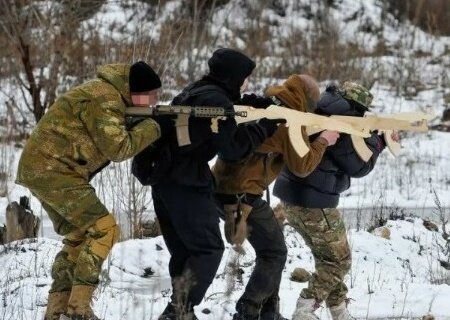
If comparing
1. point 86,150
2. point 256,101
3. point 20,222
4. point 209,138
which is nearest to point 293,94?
point 256,101

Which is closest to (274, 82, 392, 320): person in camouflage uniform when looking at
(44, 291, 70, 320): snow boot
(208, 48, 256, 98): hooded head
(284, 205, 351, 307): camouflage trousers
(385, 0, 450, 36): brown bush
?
(284, 205, 351, 307): camouflage trousers

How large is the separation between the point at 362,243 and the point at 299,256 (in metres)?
0.66

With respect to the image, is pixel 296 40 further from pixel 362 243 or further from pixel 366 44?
pixel 362 243

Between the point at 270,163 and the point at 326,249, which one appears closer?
the point at 270,163

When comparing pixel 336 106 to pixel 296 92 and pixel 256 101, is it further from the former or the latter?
pixel 256 101

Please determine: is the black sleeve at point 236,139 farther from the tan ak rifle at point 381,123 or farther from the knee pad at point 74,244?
the knee pad at point 74,244

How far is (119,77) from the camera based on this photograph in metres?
4.30

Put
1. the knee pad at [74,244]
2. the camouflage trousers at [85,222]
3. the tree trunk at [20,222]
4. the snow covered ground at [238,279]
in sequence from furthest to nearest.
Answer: the tree trunk at [20,222], the snow covered ground at [238,279], the knee pad at [74,244], the camouflage trousers at [85,222]

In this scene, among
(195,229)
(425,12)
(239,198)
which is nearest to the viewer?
(195,229)

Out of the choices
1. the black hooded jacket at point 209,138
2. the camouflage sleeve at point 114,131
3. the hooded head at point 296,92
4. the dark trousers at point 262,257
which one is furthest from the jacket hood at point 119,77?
the dark trousers at point 262,257

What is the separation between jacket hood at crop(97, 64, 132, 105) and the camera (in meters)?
4.28

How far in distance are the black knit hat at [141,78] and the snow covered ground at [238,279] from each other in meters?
1.11

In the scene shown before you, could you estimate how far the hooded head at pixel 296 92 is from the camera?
4.63 metres

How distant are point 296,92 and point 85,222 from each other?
140cm
